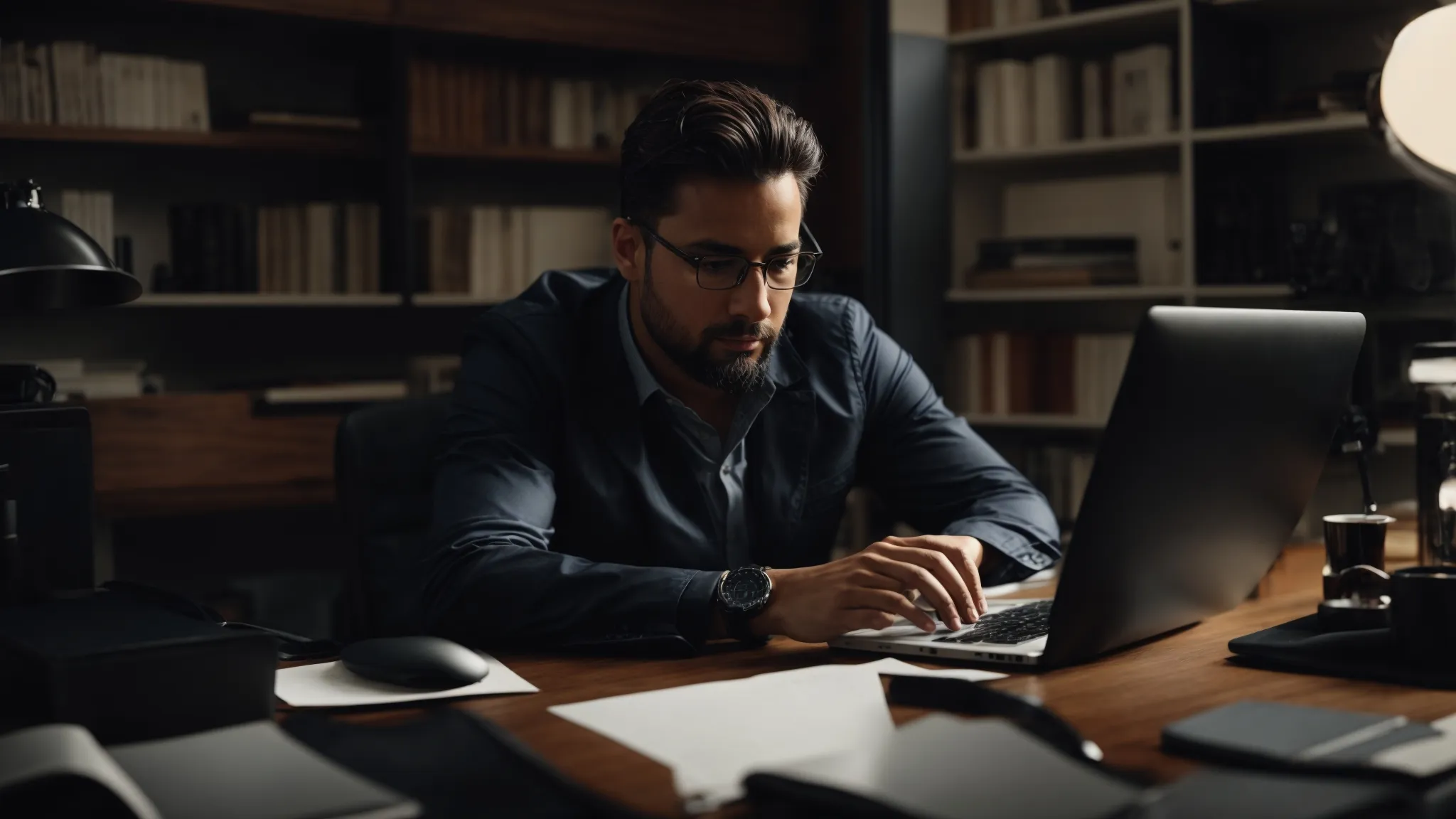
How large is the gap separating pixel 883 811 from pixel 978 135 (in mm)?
3366

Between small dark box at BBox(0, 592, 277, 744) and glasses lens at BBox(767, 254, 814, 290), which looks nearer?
small dark box at BBox(0, 592, 277, 744)

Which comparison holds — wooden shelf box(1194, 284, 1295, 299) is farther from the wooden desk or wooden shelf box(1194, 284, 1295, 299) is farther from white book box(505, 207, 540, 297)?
the wooden desk

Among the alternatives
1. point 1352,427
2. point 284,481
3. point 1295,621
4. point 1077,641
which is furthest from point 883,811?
point 284,481

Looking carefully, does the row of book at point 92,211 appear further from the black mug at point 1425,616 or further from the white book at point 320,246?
the black mug at point 1425,616

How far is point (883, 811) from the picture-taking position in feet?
2.40

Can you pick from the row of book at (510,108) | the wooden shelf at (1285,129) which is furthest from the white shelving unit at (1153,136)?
the row of book at (510,108)

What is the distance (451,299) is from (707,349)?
1980mm

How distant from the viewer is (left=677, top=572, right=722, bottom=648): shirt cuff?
1.28 meters

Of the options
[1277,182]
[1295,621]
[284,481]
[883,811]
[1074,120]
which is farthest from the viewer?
[1074,120]

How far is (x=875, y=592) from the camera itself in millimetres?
1242

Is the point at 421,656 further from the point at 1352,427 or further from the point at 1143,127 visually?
the point at 1143,127

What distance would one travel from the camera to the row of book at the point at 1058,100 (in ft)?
11.6

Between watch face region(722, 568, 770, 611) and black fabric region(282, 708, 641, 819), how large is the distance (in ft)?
1.23

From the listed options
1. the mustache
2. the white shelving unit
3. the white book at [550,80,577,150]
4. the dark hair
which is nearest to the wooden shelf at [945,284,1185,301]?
the white shelving unit
